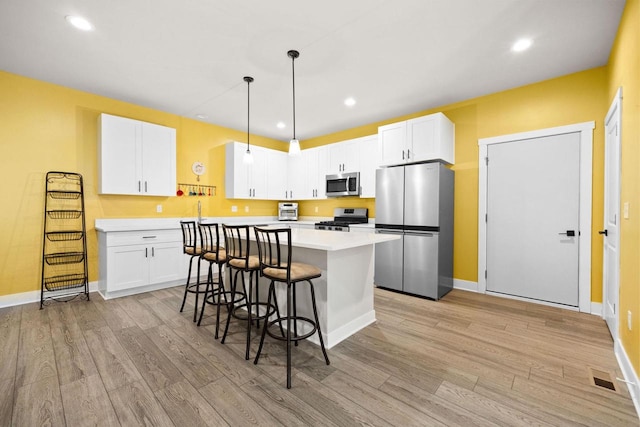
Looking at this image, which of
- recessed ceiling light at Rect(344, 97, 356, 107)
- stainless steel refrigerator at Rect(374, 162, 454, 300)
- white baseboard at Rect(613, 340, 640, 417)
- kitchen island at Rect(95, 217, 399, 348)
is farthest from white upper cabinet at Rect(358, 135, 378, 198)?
white baseboard at Rect(613, 340, 640, 417)

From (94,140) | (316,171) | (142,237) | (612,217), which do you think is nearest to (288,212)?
(316,171)

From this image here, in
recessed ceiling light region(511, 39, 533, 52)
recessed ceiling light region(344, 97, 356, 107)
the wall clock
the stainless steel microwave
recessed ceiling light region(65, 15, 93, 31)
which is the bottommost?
the stainless steel microwave

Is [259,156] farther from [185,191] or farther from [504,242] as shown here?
[504,242]

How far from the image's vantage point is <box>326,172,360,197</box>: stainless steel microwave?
4922 millimetres

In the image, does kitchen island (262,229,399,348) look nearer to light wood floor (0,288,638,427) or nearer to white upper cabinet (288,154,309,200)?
A: light wood floor (0,288,638,427)

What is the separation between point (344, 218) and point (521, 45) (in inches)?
135

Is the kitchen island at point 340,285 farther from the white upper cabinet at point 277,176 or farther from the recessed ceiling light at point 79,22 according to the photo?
the white upper cabinet at point 277,176

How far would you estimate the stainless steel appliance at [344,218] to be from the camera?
190 inches

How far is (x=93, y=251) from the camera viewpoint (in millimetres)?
3941

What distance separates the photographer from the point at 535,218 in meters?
3.48

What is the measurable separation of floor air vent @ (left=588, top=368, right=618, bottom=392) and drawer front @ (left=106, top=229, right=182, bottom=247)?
4.63 meters

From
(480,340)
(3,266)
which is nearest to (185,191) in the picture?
(3,266)

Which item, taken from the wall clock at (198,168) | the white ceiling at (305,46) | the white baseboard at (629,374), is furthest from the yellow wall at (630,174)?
A: the wall clock at (198,168)

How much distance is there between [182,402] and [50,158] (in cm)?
366
